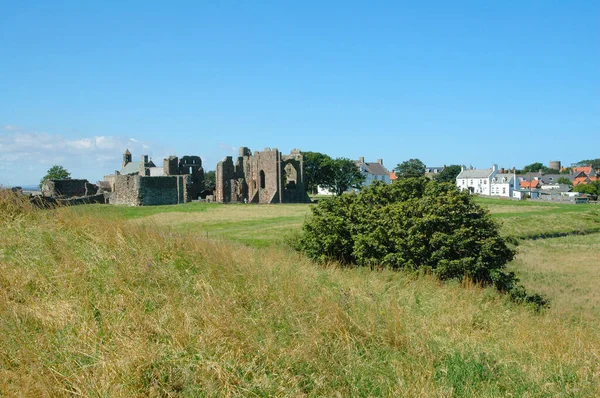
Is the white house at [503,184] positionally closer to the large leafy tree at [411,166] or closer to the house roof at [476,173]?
the house roof at [476,173]

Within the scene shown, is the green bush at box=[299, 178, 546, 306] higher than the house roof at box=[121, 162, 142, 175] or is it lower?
lower

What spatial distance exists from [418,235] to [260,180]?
47490mm

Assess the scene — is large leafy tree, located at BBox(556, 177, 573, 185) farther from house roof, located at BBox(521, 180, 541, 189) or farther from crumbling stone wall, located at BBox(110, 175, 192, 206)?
crumbling stone wall, located at BBox(110, 175, 192, 206)

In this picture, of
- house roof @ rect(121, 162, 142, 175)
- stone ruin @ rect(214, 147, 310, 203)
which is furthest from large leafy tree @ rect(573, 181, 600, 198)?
house roof @ rect(121, 162, 142, 175)

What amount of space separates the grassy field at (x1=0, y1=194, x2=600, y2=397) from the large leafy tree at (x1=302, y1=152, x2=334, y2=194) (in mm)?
84185

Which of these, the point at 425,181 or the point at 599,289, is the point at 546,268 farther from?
the point at 425,181

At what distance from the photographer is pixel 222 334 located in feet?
16.4

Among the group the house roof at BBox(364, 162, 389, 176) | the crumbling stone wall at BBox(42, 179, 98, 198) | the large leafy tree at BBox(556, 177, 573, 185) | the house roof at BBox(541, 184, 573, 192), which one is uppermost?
the house roof at BBox(364, 162, 389, 176)

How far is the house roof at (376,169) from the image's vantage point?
13250 centimetres

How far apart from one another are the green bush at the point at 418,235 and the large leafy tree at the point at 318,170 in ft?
242

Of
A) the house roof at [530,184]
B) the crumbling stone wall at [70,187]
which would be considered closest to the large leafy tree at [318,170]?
the crumbling stone wall at [70,187]

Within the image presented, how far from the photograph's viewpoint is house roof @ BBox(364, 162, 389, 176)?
132 m

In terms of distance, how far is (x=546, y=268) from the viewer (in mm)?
23031

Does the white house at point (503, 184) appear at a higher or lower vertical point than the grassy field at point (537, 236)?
higher
